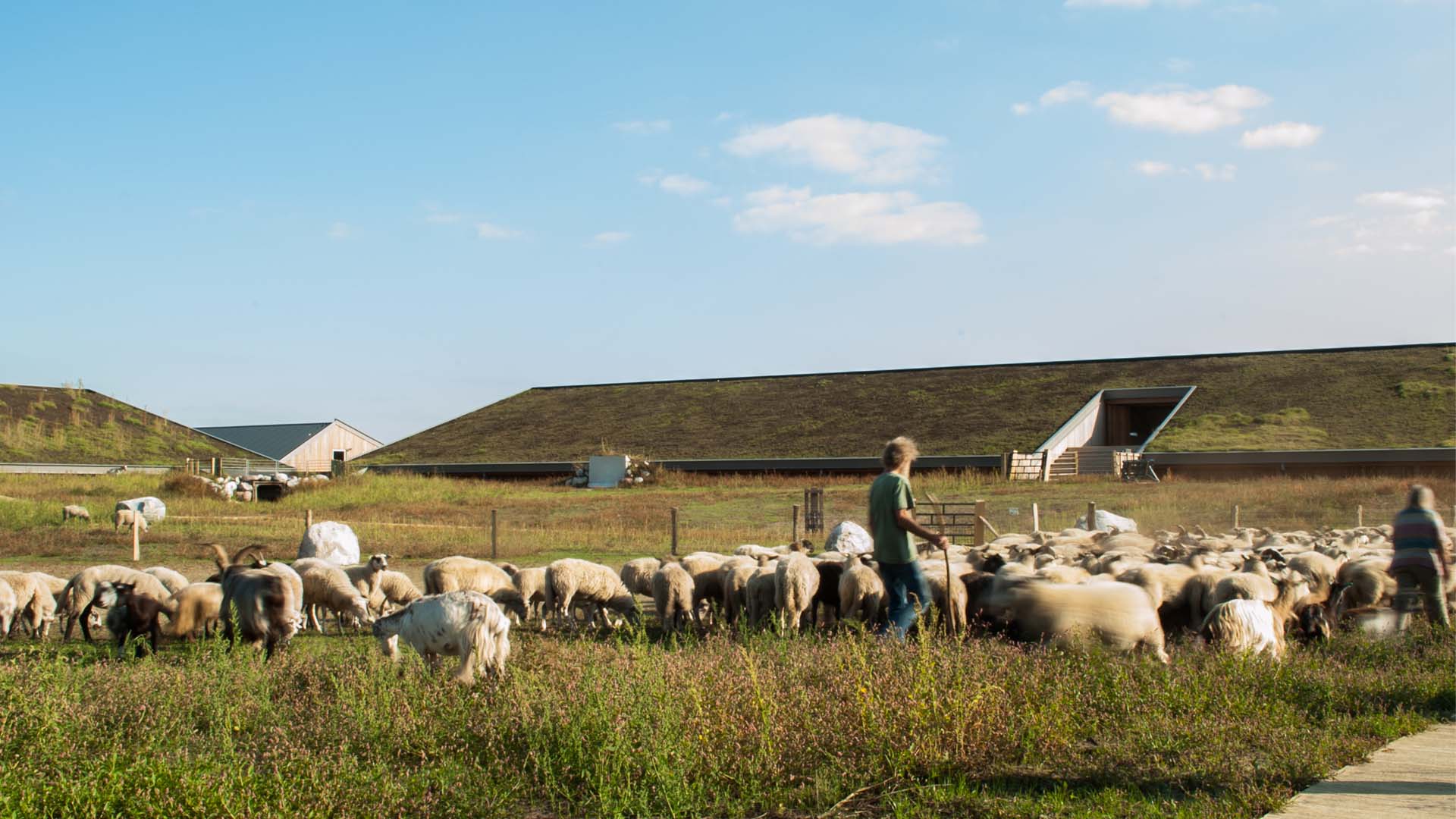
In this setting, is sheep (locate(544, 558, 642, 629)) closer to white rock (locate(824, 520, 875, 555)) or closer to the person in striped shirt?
the person in striped shirt

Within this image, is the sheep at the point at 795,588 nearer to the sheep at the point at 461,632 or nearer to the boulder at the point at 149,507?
the sheep at the point at 461,632

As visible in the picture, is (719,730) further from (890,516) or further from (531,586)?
(531,586)

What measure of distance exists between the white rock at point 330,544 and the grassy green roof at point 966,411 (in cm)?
3149

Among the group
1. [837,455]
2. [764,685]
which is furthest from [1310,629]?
[837,455]

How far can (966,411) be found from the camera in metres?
54.5

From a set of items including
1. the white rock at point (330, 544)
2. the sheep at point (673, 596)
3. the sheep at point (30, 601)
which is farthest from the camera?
the white rock at point (330, 544)

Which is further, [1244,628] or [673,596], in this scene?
[673,596]

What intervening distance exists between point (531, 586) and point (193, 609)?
4321 mm

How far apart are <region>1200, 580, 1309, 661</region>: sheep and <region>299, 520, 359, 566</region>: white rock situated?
13.7 m

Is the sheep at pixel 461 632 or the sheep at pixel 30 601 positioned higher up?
the sheep at pixel 461 632

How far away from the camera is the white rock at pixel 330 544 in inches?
778

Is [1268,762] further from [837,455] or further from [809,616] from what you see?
[837,455]

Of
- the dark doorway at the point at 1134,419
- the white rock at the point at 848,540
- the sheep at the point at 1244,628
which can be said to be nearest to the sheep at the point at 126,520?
the white rock at the point at 848,540

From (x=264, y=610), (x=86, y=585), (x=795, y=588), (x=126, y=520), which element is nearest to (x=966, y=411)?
(x=126, y=520)
